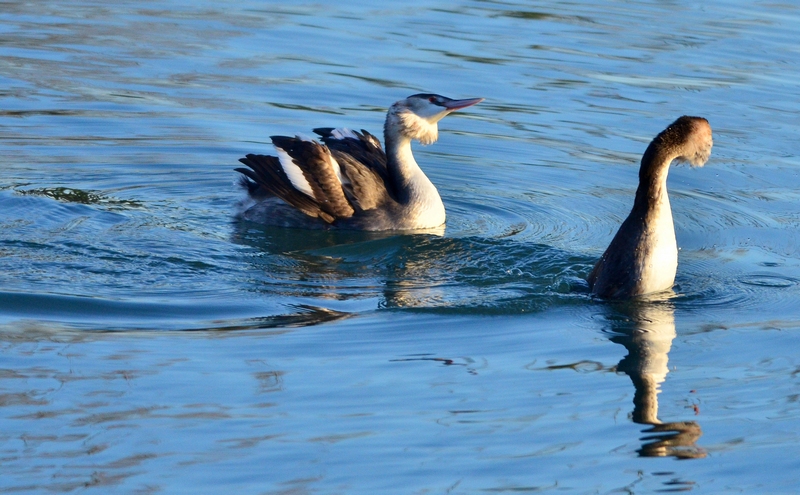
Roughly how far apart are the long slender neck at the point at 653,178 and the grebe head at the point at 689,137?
7 cm

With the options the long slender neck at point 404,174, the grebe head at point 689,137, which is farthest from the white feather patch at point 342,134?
the grebe head at point 689,137

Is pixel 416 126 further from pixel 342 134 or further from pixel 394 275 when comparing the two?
pixel 394 275

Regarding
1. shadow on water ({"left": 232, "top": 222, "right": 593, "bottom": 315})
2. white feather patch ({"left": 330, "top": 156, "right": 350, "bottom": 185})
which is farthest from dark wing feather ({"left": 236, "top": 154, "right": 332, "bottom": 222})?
white feather patch ({"left": 330, "top": 156, "right": 350, "bottom": 185})

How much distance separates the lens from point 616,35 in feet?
54.7

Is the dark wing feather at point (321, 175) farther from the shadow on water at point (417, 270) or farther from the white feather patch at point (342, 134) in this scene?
the white feather patch at point (342, 134)

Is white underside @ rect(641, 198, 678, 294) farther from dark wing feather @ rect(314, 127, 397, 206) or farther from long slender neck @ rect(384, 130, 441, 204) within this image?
dark wing feather @ rect(314, 127, 397, 206)

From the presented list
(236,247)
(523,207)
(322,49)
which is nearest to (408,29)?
(322,49)

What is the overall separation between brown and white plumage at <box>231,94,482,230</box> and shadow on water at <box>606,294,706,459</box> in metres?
2.85

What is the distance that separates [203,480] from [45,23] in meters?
13.2

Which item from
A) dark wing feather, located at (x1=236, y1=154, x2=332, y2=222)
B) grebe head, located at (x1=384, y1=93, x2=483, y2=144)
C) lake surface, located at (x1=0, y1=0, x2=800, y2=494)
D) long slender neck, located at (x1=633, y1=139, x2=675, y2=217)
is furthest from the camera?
grebe head, located at (x1=384, y1=93, x2=483, y2=144)

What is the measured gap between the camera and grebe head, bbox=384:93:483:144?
33.3 feet

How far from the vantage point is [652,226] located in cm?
740

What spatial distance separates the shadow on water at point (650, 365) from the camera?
5.66 metres

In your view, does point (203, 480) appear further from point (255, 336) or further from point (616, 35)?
point (616, 35)
